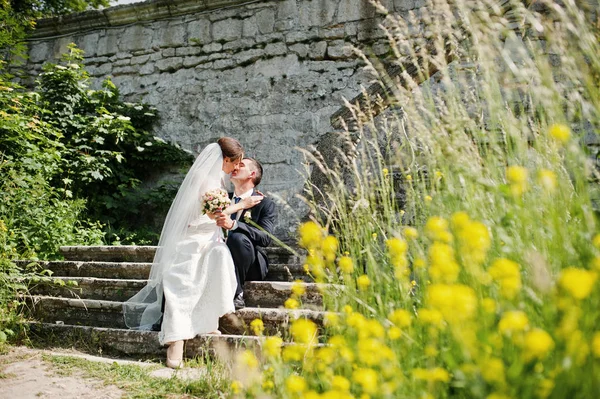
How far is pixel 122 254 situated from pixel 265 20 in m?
3.70

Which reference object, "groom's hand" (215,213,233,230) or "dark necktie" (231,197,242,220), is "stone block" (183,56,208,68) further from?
"groom's hand" (215,213,233,230)

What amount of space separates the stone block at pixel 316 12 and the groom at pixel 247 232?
289cm

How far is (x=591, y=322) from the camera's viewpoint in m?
1.13

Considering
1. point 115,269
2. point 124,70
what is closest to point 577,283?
point 115,269

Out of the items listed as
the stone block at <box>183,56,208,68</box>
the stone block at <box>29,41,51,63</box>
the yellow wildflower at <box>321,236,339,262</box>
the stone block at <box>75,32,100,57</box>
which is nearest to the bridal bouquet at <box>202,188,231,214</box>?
the yellow wildflower at <box>321,236,339,262</box>

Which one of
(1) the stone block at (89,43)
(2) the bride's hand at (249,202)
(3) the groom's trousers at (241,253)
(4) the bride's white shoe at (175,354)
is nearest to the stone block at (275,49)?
(1) the stone block at (89,43)

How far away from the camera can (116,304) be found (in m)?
3.77

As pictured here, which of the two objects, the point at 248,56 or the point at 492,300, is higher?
the point at 248,56

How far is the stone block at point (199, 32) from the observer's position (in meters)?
6.89

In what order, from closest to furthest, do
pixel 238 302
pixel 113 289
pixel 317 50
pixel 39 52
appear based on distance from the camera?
pixel 238 302, pixel 113 289, pixel 317 50, pixel 39 52

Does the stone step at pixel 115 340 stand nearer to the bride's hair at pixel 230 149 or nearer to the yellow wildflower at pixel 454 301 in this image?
the bride's hair at pixel 230 149

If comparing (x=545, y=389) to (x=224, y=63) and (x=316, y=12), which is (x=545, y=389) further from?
(x=224, y=63)

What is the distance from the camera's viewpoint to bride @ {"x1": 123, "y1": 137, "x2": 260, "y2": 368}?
10.8ft

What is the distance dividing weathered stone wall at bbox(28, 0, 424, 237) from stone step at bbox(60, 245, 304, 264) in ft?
4.60
